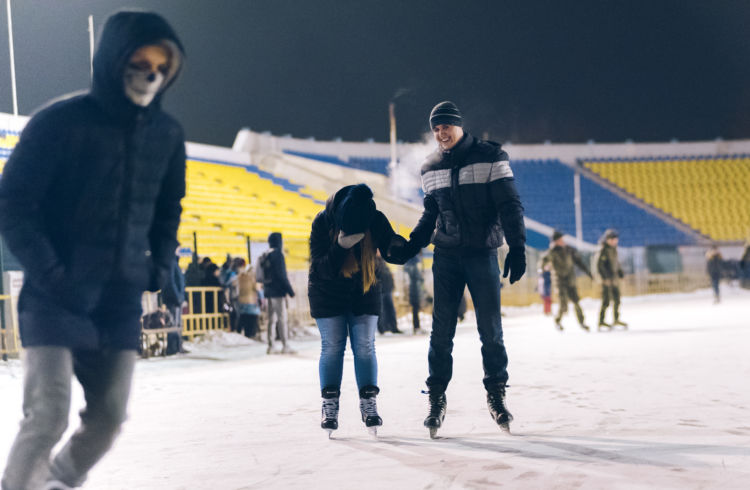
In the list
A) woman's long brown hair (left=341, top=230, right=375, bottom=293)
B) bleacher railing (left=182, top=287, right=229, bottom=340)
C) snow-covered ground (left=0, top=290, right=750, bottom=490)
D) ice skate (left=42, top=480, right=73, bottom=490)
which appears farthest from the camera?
bleacher railing (left=182, top=287, right=229, bottom=340)

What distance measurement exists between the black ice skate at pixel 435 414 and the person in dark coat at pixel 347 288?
34 centimetres

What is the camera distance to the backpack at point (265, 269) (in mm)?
12758

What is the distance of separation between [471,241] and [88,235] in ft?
9.48

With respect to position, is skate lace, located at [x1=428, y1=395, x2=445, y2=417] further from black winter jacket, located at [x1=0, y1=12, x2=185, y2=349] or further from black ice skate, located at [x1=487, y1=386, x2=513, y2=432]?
black winter jacket, located at [x1=0, y1=12, x2=185, y2=349]

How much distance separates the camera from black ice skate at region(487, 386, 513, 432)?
524 cm

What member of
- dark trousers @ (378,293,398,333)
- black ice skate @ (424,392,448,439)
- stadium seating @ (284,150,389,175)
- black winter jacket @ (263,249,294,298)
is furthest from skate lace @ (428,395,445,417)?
stadium seating @ (284,150,389,175)

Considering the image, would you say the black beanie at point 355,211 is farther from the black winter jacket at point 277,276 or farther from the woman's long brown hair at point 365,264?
the black winter jacket at point 277,276

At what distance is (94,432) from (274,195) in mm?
28432

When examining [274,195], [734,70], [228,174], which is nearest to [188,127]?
[228,174]

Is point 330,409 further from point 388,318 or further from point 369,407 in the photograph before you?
point 388,318

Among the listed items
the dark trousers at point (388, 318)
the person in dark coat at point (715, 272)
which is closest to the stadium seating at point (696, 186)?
the person in dark coat at point (715, 272)

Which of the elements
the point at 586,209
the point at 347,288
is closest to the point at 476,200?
the point at 347,288

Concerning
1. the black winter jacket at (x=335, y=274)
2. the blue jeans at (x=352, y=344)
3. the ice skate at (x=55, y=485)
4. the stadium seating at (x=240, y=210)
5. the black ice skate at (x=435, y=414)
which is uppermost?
the stadium seating at (x=240, y=210)

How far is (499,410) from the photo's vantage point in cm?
529
